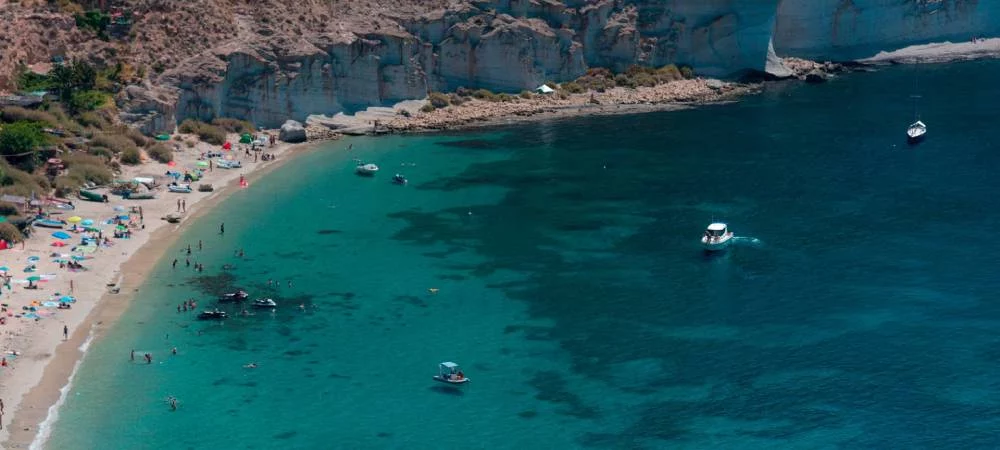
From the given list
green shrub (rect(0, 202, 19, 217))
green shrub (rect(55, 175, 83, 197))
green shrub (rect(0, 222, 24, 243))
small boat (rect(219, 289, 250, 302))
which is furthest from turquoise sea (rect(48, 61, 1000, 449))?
green shrub (rect(0, 202, 19, 217))

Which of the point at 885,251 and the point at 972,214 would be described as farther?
the point at 972,214

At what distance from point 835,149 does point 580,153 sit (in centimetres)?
1979

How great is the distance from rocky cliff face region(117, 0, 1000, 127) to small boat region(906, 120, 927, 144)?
26511 millimetres

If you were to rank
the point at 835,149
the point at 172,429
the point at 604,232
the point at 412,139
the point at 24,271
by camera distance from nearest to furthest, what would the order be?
the point at 172,429, the point at 24,271, the point at 604,232, the point at 835,149, the point at 412,139

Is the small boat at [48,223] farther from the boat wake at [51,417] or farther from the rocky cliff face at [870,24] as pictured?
the rocky cliff face at [870,24]

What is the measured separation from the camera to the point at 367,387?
65250mm

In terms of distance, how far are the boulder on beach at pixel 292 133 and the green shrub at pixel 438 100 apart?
48.2ft

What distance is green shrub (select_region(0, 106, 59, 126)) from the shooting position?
98938 mm

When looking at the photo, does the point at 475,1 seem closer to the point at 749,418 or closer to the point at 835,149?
the point at 835,149

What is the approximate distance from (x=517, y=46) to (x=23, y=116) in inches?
1791

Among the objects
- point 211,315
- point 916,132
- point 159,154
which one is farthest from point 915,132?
point 211,315

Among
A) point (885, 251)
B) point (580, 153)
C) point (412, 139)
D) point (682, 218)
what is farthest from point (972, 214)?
point (412, 139)

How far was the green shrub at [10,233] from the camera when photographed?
81562 mm

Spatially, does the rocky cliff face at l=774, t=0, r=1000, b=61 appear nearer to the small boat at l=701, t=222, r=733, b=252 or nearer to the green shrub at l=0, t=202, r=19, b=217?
the small boat at l=701, t=222, r=733, b=252
